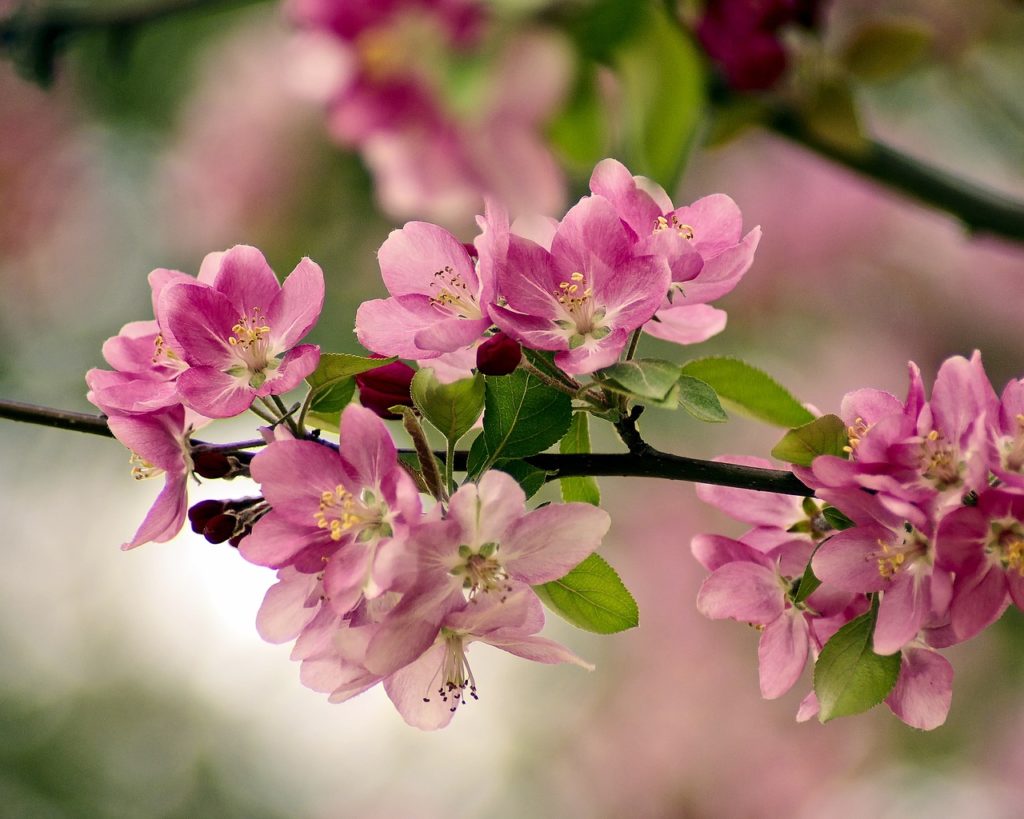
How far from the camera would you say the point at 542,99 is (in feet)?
3.79

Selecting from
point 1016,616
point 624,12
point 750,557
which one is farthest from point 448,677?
point 1016,616

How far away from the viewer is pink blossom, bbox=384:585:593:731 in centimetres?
60

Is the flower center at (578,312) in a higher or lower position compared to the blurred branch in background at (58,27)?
higher

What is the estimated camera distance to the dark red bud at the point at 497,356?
59cm

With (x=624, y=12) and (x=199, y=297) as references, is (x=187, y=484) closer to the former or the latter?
(x=199, y=297)

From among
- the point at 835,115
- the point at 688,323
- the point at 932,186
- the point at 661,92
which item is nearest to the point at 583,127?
the point at 661,92

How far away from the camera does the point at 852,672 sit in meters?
0.63

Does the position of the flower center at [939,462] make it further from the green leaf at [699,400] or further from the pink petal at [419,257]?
the pink petal at [419,257]

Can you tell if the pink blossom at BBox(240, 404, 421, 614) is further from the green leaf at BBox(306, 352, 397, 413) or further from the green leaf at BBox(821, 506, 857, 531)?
the green leaf at BBox(821, 506, 857, 531)

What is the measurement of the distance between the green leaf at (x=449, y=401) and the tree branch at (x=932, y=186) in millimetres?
734

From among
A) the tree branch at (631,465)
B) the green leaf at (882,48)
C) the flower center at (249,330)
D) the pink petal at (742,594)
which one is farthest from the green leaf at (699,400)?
the green leaf at (882,48)

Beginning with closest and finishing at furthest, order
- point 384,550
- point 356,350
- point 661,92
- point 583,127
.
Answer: point 384,550
point 661,92
point 583,127
point 356,350

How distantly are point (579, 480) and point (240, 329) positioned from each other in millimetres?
208

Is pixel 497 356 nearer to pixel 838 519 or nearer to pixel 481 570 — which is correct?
pixel 481 570
